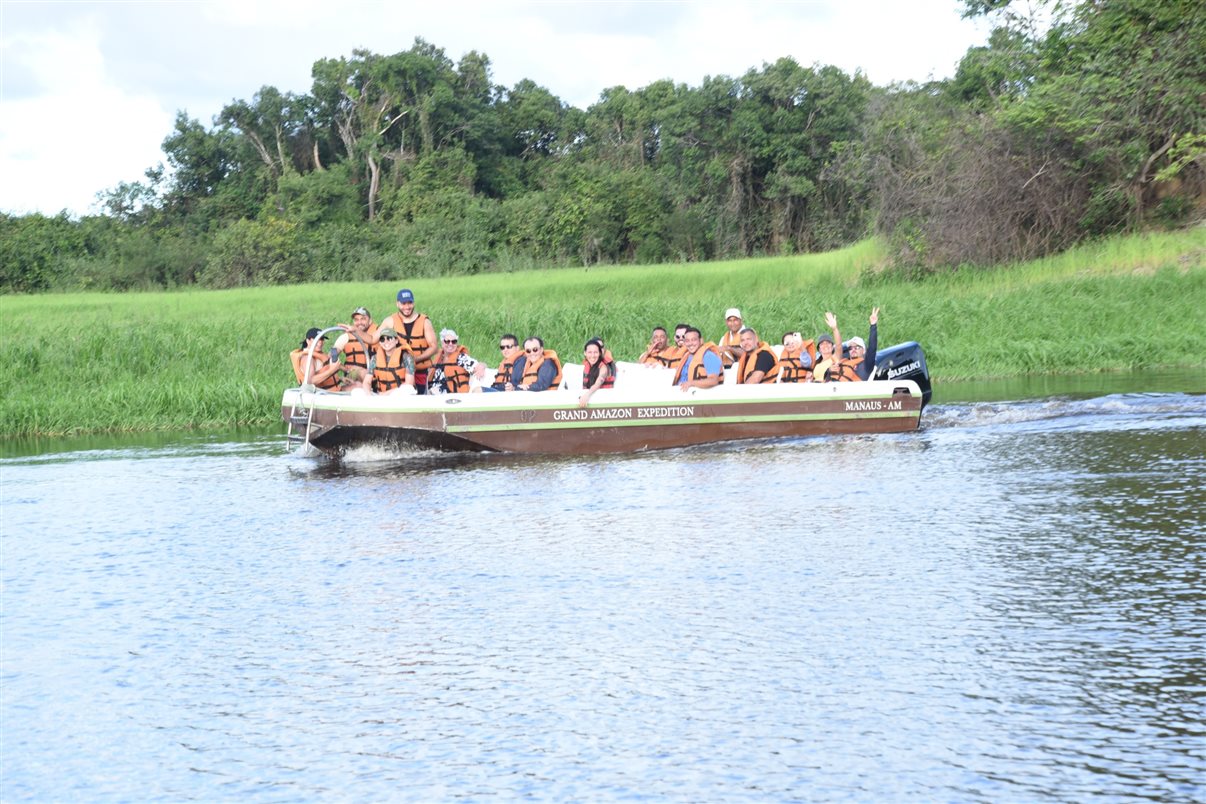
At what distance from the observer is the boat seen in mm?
13500

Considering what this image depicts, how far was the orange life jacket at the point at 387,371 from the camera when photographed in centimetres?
1445

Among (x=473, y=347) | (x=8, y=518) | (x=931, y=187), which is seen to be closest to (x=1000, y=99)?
(x=931, y=187)

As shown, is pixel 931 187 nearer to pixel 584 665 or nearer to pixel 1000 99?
pixel 1000 99

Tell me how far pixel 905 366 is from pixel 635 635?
7806 millimetres

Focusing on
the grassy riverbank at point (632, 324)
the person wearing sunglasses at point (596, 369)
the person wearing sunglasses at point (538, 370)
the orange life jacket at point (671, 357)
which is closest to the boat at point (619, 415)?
the person wearing sunglasses at point (596, 369)

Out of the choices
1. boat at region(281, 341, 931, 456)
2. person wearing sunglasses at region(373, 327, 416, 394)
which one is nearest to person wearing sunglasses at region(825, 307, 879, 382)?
boat at region(281, 341, 931, 456)

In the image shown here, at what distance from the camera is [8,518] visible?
36.8ft

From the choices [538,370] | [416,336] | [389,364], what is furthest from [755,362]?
[389,364]

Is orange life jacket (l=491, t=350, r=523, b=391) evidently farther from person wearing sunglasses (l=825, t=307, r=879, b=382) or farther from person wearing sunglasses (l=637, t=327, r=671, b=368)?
person wearing sunglasses (l=825, t=307, r=879, b=382)

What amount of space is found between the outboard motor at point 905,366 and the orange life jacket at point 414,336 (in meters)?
4.69

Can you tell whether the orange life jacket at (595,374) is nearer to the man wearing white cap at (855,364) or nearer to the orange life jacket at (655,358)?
the orange life jacket at (655,358)

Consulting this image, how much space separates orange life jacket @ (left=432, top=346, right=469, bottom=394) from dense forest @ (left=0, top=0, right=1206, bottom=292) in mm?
13329

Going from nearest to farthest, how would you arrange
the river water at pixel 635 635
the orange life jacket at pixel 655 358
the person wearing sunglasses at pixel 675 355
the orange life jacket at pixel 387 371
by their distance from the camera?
the river water at pixel 635 635 → the person wearing sunglasses at pixel 675 355 → the orange life jacket at pixel 387 371 → the orange life jacket at pixel 655 358

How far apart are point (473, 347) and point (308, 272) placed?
1766 centimetres
